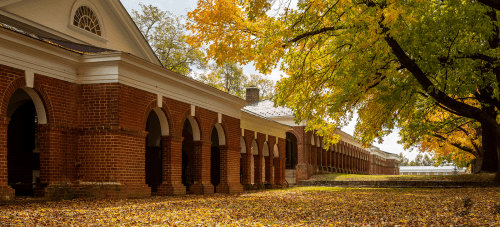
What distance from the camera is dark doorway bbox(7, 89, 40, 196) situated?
15352mm

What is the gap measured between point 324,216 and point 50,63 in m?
8.05

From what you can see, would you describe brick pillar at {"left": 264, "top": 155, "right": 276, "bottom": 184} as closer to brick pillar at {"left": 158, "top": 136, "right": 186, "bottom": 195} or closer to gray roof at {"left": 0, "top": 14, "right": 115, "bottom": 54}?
brick pillar at {"left": 158, "top": 136, "right": 186, "bottom": 195}

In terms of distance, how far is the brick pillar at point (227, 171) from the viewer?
21219 mm

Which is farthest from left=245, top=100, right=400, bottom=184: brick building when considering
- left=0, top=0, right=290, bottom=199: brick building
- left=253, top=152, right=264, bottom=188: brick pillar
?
left=0, top=0, right=290, bottom=199: brick building

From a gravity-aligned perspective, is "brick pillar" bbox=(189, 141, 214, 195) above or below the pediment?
below

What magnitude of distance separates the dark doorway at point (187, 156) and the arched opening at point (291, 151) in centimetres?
1875

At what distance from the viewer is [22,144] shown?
15.6 meters

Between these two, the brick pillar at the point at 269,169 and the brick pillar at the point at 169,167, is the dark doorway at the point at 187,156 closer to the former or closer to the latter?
the brick pillar at the point at 169,167

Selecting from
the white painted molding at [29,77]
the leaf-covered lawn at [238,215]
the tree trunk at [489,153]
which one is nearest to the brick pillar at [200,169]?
the leaf-covered lawn at [238,215]

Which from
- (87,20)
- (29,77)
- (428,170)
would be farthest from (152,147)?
(428,170)

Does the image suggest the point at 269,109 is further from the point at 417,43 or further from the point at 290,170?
the point at 417,43

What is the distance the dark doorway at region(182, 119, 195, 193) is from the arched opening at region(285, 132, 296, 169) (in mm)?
18749

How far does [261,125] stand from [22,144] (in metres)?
13.8

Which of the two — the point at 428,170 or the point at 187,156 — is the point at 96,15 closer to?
the point at 187,156
